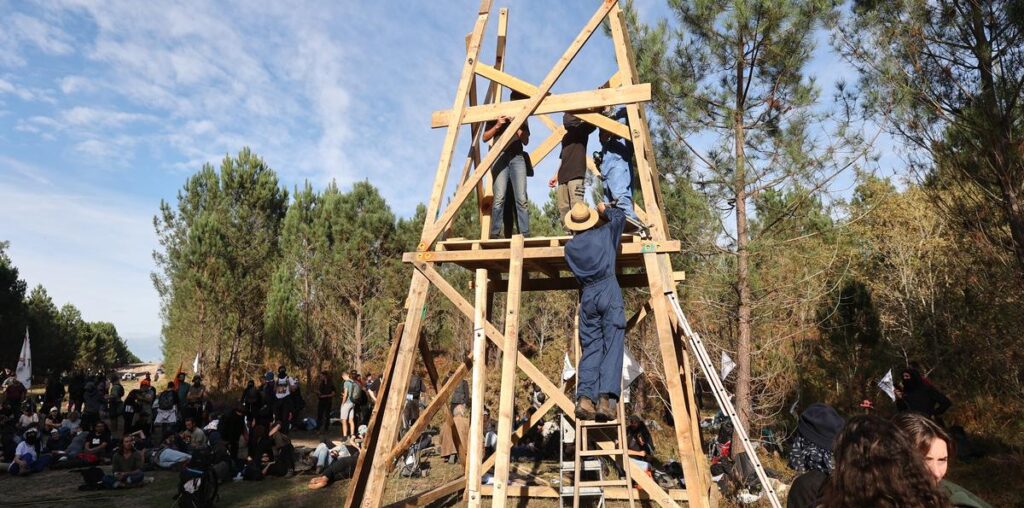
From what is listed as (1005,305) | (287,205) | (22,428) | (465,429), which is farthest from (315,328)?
(1005,305)

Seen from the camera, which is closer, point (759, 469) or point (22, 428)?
point (759, 469)

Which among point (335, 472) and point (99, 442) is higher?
point (99, 442)

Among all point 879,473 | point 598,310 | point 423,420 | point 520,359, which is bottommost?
point 423,420

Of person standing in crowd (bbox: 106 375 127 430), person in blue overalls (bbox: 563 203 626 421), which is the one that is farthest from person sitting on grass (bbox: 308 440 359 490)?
person standing in crowd (bbox: 106 375 127 430)

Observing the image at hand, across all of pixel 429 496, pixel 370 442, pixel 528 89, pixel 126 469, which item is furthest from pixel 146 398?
Answer: pixel 528 89

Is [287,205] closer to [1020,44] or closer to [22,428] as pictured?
[22,428]

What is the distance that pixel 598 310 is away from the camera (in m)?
4.82

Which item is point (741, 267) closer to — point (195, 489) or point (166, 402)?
point (195, 489)

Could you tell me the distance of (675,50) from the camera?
944 cm

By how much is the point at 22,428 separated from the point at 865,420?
599 inches

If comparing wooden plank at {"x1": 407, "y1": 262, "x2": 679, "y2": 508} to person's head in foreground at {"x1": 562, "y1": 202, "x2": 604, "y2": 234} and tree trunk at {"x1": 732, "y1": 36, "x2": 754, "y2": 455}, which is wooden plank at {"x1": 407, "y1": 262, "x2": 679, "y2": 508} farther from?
tree trunk at {"x1": 732, "y1": 36, "x2": 754, "y2": 455}

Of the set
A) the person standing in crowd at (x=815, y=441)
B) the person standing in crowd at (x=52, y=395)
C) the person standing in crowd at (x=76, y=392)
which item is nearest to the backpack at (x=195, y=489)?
the person standing in crowd at (x=815, y=441)

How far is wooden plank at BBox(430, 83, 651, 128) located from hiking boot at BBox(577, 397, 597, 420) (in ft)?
8.65

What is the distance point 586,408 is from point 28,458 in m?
11.3
